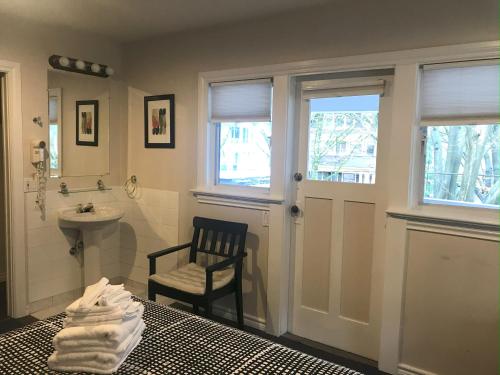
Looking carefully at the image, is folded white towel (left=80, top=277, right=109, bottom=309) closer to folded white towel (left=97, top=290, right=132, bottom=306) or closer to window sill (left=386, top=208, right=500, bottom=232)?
folded white towel (left=97, top=290, right=132, bottom=306)

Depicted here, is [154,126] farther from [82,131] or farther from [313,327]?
[313,327]

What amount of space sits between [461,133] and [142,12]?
234 cm

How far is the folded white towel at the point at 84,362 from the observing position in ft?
4.74

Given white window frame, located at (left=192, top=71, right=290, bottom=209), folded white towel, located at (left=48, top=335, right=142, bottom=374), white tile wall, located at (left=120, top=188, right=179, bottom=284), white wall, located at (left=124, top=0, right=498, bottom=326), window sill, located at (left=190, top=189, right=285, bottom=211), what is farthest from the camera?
white tile wall, located at (left=120, top=188, right=179, bottom=284)

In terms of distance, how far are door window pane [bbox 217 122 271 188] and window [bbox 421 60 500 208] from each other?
1185 mm

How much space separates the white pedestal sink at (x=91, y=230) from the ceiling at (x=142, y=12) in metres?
1.59

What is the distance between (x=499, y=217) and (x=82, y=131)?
334 cm

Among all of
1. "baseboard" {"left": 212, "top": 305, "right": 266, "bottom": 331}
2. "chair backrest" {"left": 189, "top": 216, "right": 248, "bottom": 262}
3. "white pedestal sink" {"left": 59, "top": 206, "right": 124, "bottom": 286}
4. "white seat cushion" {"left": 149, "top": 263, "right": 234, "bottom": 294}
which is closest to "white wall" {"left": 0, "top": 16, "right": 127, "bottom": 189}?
"white pedestal sink" {"left": 59, "top": 206, "right": 124, "bottom": 286}

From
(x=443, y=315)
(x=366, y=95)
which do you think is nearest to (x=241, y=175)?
(x=366, y=95)

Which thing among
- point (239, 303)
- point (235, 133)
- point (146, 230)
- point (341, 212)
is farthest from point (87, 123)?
point (341, 212)

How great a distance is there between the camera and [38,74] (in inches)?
133

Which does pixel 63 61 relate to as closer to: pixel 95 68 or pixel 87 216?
pixel 95 68

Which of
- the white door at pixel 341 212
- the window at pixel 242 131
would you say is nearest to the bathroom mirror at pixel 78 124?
the window at pixel 242 131

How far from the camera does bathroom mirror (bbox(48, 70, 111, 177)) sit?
3529mm
